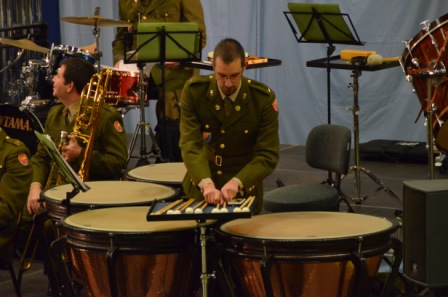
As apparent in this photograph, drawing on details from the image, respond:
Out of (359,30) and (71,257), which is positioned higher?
(359,30)

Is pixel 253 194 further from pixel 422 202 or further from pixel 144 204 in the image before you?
pixel 422 202

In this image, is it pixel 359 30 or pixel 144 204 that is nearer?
pixel 144 204

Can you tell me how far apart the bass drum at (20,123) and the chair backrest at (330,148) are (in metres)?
2.12

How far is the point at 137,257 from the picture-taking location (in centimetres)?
407

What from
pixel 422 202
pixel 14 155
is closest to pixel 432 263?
pixel 422 202

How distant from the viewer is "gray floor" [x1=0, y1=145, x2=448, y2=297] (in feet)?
19.2

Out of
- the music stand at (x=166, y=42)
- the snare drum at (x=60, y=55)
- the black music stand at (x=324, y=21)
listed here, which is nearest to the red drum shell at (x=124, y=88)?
the snare drum at (x=60, y=55)

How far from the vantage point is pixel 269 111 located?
464 centimetres

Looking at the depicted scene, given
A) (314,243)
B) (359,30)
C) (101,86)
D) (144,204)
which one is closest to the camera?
(314,243)

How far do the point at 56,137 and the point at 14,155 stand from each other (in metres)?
0.55

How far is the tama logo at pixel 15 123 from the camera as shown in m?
6.97

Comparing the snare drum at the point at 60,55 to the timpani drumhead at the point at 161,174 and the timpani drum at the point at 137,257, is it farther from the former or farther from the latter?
the timpani drum at the point at 137,257

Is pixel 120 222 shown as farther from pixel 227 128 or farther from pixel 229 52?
pixel 229 52

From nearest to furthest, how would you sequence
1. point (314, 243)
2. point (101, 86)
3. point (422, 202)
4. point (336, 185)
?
point (422, 202) → point (314, 243) → point (101, 86) → point (336, 185)
